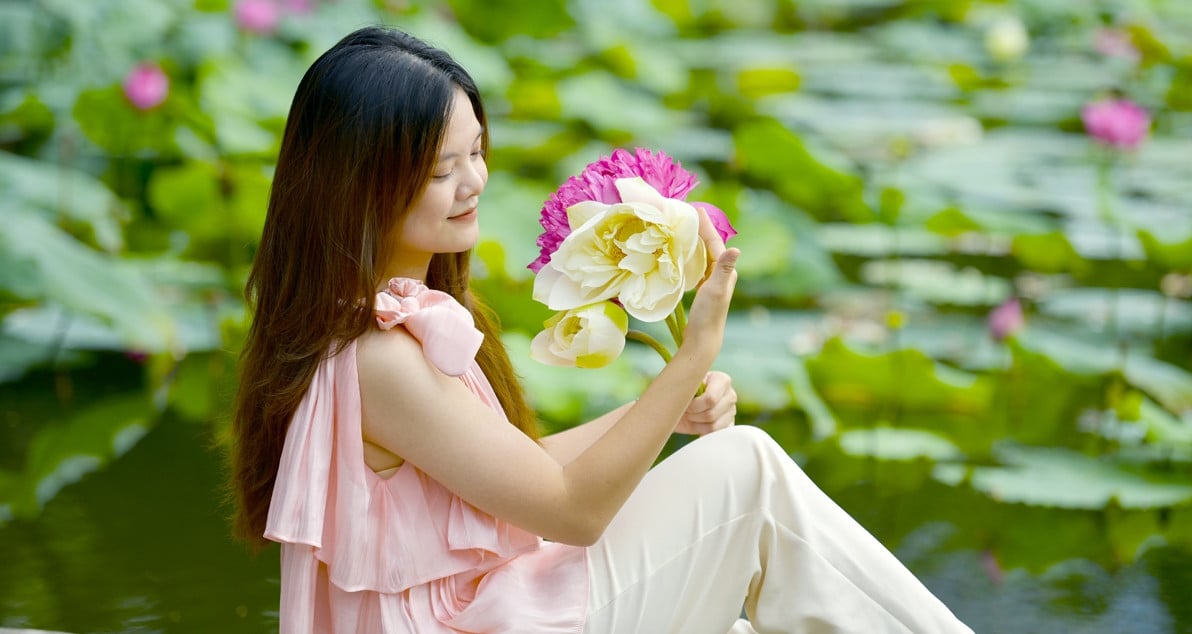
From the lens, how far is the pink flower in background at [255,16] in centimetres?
370

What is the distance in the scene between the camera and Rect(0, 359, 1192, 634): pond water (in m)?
1.82

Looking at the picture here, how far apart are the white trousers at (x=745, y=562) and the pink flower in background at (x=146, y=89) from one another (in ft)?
6.86

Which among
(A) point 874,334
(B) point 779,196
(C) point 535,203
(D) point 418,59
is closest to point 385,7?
(B) point 779,196

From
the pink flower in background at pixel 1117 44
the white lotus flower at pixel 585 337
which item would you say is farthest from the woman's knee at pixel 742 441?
the pink flower in background at pixel 1117 44

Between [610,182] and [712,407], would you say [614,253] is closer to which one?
[610,182]

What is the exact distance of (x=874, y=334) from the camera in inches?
118

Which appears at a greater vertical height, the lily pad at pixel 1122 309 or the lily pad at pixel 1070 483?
the lily pad at pixel 1070 483

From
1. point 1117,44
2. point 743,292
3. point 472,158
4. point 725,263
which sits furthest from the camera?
point 1117,44

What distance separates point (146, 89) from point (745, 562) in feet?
7.12

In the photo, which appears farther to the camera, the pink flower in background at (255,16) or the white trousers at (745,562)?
the pink flower in background at (255,16)

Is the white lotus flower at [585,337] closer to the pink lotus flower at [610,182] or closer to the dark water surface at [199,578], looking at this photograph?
the pink lotus flower at [610,182]

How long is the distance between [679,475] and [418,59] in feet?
1.31

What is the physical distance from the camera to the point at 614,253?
1149mm

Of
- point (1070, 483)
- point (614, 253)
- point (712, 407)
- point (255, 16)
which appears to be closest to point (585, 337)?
point (614, 253)
